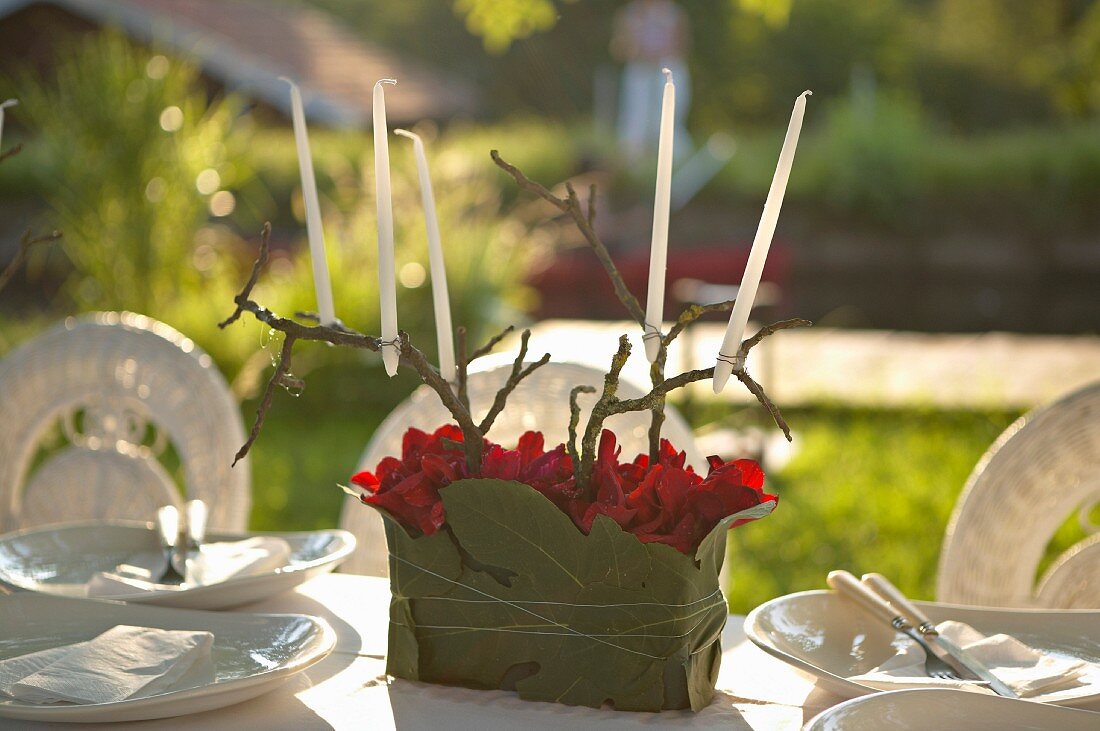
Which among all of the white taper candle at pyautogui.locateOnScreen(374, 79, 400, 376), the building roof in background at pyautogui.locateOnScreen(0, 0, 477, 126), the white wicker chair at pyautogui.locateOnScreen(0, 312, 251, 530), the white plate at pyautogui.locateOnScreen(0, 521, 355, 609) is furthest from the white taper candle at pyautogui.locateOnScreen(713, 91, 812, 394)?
the building roof in background at pyautogui.locateOnScreen(0, 0, 477, 126)

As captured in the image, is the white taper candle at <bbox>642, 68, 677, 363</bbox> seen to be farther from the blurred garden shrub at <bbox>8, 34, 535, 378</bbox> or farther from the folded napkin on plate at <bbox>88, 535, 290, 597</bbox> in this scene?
the blurred garden shrub at <bbox>8, 34, 535, 378</bbox>

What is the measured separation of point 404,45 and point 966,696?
23395mm

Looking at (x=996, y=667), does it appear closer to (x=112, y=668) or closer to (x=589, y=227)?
(x=589, y=227)

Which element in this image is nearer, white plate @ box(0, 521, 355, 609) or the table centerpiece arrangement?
the table centerpiece arrangement

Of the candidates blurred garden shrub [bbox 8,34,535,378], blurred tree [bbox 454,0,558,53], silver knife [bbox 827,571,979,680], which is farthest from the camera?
blurred garden shrub [bbox 8,34,535,378]

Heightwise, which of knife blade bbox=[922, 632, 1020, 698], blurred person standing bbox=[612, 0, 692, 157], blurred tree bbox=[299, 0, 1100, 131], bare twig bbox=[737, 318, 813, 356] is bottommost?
knife blade bbox=[922, 632, 1020, 698]

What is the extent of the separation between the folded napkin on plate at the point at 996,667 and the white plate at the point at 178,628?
431 millimetres

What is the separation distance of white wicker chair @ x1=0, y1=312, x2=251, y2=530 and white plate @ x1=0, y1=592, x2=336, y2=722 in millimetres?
584

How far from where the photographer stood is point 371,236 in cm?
482

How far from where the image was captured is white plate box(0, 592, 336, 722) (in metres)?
0.80

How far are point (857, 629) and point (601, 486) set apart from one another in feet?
0.90

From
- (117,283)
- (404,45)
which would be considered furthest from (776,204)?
(404,45)

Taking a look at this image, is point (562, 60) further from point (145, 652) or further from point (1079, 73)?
point (145, 652)

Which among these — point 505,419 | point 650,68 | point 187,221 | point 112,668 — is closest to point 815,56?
point 650,68
